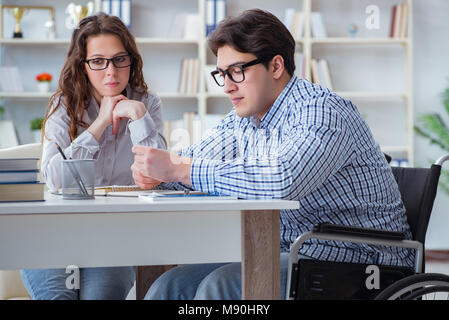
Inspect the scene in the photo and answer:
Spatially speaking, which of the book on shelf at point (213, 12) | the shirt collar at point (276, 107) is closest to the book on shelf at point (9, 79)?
the book on shelf at point (213, 12)

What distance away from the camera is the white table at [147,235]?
1.21 metres

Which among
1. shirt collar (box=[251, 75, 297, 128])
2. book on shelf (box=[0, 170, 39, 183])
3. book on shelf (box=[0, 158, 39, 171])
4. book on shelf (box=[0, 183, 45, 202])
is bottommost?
book on shelf (box=[0, 183, 45, 202])

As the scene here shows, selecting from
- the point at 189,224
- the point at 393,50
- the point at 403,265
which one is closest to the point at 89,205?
the point at 189,224

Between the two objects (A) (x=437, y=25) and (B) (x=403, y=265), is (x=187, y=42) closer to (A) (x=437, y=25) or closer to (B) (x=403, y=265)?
(A) (x=437, y=25)

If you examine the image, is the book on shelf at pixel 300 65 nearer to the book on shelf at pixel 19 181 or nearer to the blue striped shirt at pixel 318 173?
the blue striped shirt at pixel 318 173

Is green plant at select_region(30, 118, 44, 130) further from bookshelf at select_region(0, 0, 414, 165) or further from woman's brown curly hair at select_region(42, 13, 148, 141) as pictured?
woman's brown curly hair at select_region(42, 13, 148, 141)

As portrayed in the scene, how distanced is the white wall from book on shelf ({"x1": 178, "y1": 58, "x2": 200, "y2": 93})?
0.20 meters

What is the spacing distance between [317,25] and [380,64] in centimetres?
65

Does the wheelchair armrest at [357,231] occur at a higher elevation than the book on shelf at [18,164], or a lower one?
lower

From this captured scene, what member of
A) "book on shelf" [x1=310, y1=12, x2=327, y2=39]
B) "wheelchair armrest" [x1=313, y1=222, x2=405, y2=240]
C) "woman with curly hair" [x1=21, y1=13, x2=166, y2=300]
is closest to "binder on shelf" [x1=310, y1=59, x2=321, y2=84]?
"book on shelf" [x1=310, y1=12, x2=327, y2=39]

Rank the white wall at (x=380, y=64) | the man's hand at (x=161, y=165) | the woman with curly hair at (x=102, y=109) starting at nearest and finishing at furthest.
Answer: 1. the man's hand at (x=161, y=165)
2. the woman with curly hair at (x=102, y=109)
3. the white wall at (x=380, y=64)

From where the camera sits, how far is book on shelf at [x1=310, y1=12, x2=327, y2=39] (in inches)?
194

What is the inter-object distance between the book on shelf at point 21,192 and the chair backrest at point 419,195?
37.6 inches

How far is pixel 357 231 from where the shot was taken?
1.42 metres
